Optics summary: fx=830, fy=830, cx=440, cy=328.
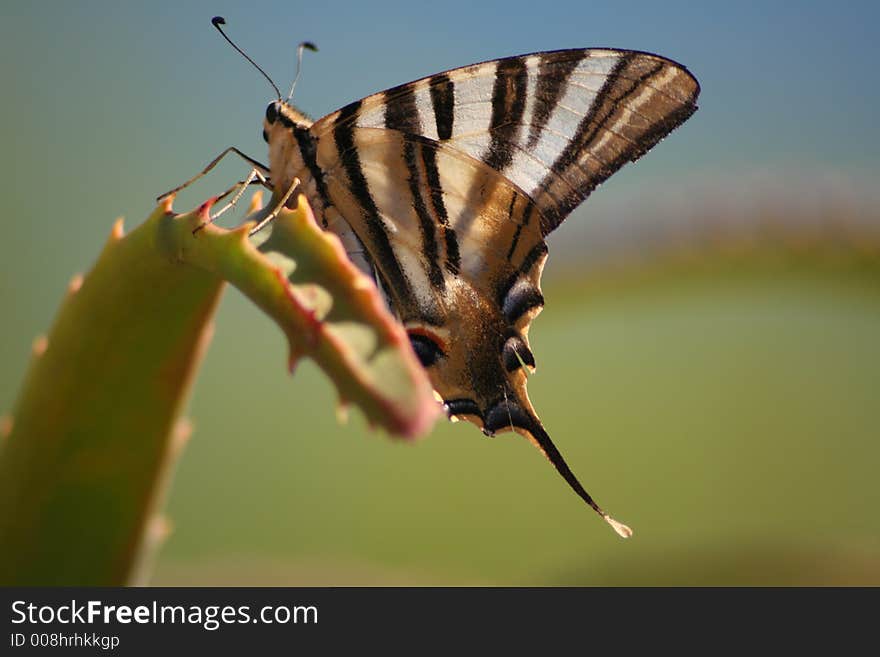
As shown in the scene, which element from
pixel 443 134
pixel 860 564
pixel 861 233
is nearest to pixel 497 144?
pixel 443 134

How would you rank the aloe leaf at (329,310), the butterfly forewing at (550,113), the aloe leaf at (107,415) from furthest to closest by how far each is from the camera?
the butterfly forewing at (550,113), the aloe leaf at (107,415), the aloe leaf at (329,310)

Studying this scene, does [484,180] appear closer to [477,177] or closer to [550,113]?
[477,177]

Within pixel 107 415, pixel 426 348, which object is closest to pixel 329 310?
pixel 107 415

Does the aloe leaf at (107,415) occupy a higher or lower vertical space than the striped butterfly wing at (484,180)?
lower

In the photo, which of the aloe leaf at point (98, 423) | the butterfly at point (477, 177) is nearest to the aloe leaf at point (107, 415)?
the aloe leaf at point (98, 423)

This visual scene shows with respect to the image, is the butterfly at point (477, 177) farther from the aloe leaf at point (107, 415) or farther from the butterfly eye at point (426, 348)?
the aloe leaf at point (107, 415)

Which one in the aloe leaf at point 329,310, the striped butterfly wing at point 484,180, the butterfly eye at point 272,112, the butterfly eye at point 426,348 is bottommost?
the aloe leaf at point 329,310
